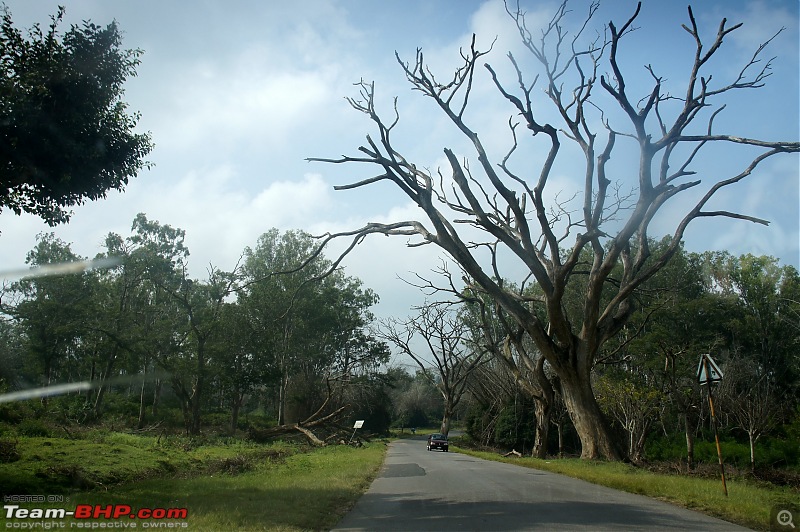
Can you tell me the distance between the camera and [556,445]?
43812 mm

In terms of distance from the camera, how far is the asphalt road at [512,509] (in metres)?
8.12

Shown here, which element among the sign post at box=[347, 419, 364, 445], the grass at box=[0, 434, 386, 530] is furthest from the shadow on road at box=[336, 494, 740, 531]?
the sign post at box=[347, 419, 364, 445]

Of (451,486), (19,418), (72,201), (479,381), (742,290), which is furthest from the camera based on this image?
(479,381)

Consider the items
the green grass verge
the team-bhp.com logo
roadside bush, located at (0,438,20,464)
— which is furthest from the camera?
roadside bush, located at (0,438,20,464)

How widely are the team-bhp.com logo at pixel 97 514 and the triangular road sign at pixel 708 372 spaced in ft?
32.1

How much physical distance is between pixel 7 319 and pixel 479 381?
3465cm

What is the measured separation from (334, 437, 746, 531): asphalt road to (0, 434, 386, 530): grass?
68cm

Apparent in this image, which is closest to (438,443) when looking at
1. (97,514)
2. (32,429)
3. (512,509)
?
(32,429)

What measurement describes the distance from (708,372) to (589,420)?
6.88 m

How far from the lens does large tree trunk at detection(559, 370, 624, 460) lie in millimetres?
18109

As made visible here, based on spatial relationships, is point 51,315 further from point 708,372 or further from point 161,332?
point 708,372

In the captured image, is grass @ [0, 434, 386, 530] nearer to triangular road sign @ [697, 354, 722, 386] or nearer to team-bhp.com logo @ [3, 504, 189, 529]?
team-bhp.com logo @ [3, 504, 189, 529]

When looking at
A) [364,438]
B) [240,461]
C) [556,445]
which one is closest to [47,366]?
[364,438]

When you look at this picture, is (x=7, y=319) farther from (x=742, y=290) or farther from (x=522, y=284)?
(x=742, y=290)
